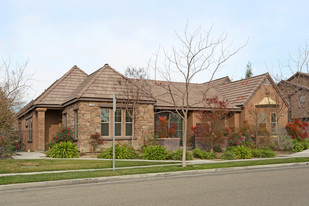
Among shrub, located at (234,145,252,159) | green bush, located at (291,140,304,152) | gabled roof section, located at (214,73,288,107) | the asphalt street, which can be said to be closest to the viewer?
the asphalt street

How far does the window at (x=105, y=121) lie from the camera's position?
21.3 meters

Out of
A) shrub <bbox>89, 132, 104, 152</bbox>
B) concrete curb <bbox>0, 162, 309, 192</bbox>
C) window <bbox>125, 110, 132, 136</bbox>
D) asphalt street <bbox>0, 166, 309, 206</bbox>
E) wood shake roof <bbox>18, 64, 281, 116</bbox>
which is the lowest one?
concrete curb <bbox>0, 162, 309, 192</bbox>

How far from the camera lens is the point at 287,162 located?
16297 mm

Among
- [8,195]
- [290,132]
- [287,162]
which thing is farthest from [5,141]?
[290,132]

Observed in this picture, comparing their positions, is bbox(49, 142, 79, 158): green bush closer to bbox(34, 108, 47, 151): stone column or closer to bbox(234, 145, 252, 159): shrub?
bbox(34, 108, 47, 151): stone column

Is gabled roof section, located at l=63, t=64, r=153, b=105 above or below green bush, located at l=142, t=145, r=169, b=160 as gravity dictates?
above

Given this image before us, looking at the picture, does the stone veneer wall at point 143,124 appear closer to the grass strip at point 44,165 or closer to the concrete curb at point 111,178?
the grass strip at point 44,165

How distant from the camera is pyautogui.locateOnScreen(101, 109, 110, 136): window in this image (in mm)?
21344

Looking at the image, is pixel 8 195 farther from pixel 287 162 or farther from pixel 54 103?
pixel 54 103

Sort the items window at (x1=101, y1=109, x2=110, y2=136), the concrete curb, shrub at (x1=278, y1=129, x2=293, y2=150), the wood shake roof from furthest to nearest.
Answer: shrub at (x1=278, y1=129, x2=293, y2=150) → the wood shake roof → window at (x1=101, y1=109, x2=110, y2=136) → the concrete curb

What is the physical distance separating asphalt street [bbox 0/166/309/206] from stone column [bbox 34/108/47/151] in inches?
Answer: 550

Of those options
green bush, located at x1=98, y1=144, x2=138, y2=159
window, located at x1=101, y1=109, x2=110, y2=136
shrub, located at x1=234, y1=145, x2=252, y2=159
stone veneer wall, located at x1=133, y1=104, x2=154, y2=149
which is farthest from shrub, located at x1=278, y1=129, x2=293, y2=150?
window, located at x1=101, y1=109, x2=110, y2=136

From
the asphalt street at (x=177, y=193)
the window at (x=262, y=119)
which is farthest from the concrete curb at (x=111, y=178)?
the window at (x=262, y=119)

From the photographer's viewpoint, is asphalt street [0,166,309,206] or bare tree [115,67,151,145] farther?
bare tree [115,67,151,145]
